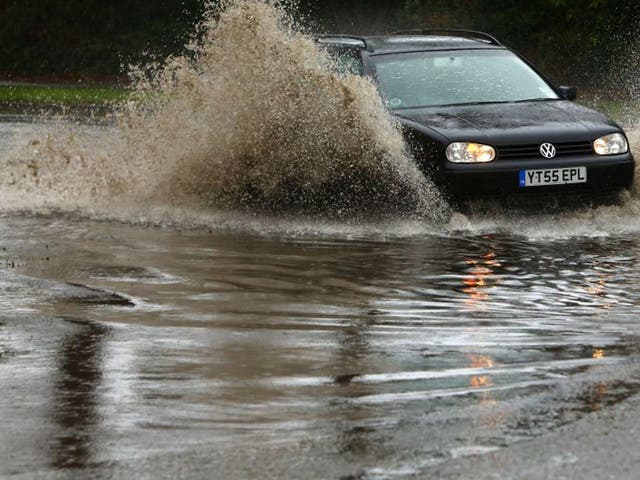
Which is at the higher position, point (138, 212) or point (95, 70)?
point (95, 70)

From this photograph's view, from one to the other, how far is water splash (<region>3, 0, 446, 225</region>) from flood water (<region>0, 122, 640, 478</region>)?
997 mm

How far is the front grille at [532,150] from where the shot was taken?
1206 cm

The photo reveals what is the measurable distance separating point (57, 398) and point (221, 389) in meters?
0.64

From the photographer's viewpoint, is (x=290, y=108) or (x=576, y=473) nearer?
(x=576, y=473)

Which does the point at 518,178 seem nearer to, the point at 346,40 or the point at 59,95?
the point at 346,40

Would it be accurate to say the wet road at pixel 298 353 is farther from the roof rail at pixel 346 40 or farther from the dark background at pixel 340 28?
the dark background at pixel 340 28

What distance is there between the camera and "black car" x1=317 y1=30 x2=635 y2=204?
1198cm

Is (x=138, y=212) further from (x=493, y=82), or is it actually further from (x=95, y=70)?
(x=95, y=70)

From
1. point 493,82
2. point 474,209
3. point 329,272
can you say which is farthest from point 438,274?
point 493,82

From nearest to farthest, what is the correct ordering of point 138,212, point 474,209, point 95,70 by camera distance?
point 474,209 → point 138,212 → point 95,70

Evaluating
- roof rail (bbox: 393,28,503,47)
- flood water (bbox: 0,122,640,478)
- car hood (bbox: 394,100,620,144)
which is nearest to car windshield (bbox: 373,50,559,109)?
car hood (bbox: 394,100,620,144)

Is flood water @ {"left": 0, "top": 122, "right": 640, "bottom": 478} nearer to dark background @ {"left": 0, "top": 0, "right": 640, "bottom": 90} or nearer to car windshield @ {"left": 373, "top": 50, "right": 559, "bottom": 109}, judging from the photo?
car windshield @ {"left": 373, "top": 50, "right": 559, "bottom": 109}

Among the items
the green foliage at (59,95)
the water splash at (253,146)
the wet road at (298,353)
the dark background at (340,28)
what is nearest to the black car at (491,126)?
the water splash at (253,146)

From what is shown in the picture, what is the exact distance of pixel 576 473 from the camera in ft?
16.1
